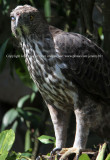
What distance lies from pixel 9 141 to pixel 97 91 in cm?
83

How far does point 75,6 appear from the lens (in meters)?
3.79

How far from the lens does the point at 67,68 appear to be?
7.59 ft

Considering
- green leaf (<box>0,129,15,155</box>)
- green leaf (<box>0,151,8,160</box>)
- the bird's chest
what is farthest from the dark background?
green leaf (<box>0,151,8,160</box>)

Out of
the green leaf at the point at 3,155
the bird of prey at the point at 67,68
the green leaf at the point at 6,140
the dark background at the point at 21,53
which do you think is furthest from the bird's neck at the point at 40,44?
the green leaf at the point at 3,155

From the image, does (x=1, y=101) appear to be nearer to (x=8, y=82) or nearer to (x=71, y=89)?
(x=8, y=82)

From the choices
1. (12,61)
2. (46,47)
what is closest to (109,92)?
(46,47)

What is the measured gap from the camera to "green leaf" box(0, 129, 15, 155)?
1897 millimetres

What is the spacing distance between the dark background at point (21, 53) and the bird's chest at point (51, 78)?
41 centimetres

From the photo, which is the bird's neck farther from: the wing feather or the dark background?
the dark background

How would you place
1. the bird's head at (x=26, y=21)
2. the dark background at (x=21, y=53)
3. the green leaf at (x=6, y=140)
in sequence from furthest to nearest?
the dark background at (x=21, y=53) → the bird's head at (x=26, y=21) → the green leaf at (x=6, y=140)

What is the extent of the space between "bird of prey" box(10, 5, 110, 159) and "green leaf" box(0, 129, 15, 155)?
1.84 ft

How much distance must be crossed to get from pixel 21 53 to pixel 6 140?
106 cm

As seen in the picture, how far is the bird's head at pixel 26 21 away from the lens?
87.2 inches

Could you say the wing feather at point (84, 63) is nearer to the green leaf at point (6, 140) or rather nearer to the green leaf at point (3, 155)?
the green leaf at point (6, 140)
